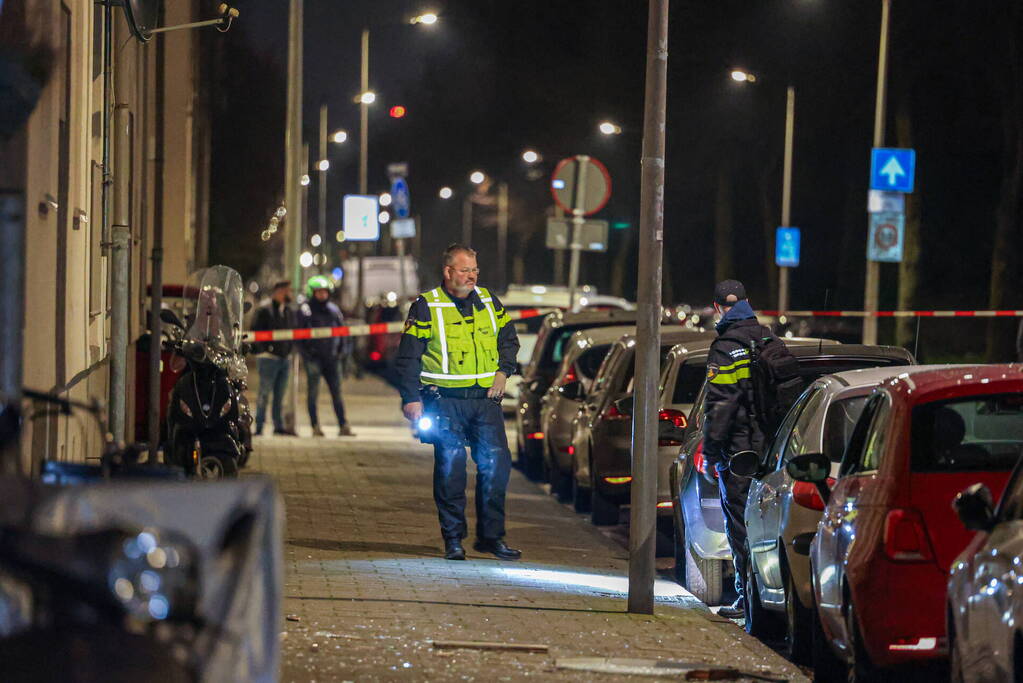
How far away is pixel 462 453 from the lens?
11344 mm

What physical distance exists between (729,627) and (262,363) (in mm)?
12082

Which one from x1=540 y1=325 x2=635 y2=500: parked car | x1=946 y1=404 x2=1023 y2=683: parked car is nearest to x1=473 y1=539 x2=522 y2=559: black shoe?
x1=540 y1=325 x2=635 y2=500: parked car

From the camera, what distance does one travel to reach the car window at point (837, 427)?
9.02 m

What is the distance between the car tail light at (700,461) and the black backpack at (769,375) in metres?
0.38

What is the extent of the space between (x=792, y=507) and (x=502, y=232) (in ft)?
255

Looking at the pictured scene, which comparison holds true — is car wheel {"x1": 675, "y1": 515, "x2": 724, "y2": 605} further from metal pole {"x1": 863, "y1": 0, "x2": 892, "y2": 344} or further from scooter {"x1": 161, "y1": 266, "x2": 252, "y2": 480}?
metal pole {"x1": 863, "y1": 0, "x2": 892, "y2": 344}

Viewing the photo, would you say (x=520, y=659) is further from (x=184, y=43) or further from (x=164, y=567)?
(x=184, y=43)

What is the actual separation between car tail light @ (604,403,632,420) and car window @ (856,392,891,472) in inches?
233

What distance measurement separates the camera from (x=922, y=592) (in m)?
6.92

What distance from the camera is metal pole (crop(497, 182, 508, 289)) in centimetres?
7056

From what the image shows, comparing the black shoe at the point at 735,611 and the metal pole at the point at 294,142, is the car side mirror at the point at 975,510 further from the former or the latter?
the metal pole at the point at 294,142

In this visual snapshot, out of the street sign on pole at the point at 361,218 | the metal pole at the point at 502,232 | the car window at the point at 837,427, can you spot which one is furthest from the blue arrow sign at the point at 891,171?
the metal pole at the point at 502,232

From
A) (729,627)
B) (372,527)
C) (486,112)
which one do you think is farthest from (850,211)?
(729,627)

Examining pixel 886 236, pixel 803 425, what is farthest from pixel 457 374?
pixel 886 236
